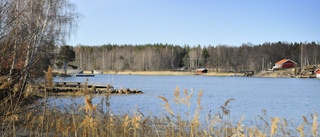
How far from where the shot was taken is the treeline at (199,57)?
130 meters

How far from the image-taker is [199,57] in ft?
482

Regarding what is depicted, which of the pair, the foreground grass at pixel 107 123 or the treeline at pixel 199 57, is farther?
the treeline at pixel 199 57

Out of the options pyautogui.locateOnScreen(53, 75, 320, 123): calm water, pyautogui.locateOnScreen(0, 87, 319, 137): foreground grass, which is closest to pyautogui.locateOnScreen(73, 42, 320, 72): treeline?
pyautogui.locateOnScreen(53, 75, 320, 123): calm water

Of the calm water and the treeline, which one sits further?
the treeline

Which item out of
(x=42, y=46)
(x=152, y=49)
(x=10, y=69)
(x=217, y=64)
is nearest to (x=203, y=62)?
(x=217, y=64)

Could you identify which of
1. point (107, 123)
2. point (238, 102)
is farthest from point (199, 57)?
point (107, 123)

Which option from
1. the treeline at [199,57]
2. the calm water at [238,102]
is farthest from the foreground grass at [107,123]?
the treeline at [199,57]

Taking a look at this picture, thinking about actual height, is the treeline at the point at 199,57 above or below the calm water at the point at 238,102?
above

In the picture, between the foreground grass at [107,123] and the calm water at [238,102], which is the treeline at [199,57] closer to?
the calm water at [238,102]

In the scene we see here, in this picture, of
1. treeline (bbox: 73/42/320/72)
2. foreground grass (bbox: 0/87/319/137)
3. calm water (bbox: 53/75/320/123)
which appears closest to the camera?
foreground grass (bbox: 0/87/319/137)

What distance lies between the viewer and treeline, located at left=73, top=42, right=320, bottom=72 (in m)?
130

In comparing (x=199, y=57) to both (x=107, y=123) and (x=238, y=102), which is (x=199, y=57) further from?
(x=107, y=123)

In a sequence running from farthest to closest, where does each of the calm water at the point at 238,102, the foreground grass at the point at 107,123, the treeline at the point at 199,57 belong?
the treeline at the point at 199,57 < the calm water at the point at 238,102 < the foreground grass at the point at 107,123

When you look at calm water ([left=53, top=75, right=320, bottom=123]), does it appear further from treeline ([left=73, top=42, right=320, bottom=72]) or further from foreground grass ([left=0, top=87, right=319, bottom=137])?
treeline ([left=73, top=42, right=320, bottom=72])
